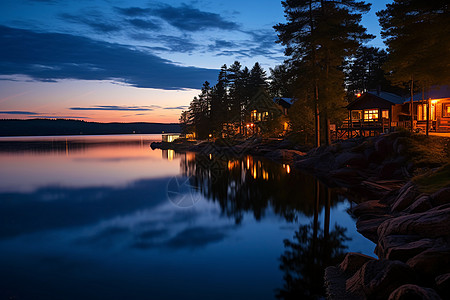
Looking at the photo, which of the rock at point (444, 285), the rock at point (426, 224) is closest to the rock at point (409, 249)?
the rock at point (426, 224)

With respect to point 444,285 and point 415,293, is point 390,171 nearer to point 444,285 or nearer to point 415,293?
point 444,285

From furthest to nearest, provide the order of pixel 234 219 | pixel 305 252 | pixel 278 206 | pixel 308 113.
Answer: pixel 308 113, pixel 278 206, pixel 234 219, pixel 305 252

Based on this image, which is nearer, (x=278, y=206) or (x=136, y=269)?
(x=136, y=269)

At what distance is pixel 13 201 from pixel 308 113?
3401 cm

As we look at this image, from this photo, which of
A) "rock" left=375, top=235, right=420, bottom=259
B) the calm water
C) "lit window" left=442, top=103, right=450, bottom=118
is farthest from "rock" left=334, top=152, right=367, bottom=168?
"lit window" left=442, top=103, right=450, bottom=118

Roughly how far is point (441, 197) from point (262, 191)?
1394 centimetres

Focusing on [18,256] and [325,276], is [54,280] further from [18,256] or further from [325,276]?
[325,276]

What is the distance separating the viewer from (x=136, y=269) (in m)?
10.2

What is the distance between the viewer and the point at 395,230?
9391 millimetres

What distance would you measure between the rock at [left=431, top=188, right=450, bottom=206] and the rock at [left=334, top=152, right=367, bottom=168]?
48.9ft

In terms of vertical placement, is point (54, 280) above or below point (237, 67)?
below

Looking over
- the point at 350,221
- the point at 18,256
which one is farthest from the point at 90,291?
the point at 350,221

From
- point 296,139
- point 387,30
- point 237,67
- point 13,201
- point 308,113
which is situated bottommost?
point 13,201

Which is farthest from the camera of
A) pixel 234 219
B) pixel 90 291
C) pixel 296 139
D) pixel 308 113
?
pixel 296 139
